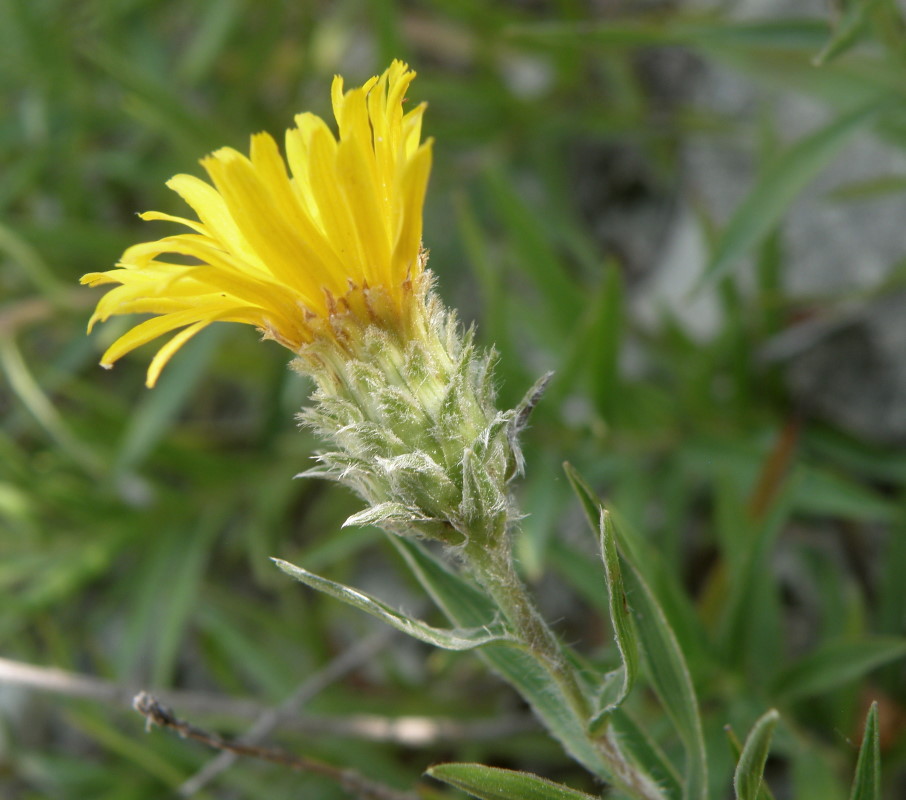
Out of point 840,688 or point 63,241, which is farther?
point 63,241

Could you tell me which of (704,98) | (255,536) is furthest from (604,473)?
(704,98)

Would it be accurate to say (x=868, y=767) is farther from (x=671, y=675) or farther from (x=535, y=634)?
(x=535, y=634)

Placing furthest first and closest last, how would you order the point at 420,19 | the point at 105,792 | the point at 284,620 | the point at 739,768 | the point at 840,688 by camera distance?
the point at 420,19
the point at 284,620
the point at 105,792
the point at 840,688
the point at 739,768

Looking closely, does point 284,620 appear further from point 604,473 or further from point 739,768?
point 739,768

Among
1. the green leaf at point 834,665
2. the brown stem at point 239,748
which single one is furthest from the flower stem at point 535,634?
the green leaf at point 834,665

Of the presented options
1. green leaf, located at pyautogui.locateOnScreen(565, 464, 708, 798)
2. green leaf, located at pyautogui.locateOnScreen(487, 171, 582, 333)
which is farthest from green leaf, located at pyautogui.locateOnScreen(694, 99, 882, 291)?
green leaf, located at pyautogui.locateOnScreen(565, 464, 708, 798)

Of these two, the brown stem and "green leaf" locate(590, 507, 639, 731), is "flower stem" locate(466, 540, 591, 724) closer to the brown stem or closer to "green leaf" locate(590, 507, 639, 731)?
"green leaf" locate(590, 507, 639, 731)
